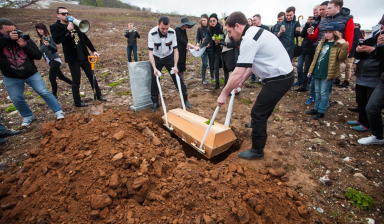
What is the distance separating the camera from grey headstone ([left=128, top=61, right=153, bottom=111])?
461 centimetres

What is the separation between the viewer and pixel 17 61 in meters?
3.63

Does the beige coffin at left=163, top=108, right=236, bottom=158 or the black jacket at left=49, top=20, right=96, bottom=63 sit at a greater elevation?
the black jacket at left=49, top=20, right=96, bottom=63

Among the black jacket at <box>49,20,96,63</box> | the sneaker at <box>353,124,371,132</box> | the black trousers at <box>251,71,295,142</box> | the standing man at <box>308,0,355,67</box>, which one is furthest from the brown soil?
the standing man at <box>308,0,355,67</box>

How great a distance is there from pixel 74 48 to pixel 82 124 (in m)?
2.06

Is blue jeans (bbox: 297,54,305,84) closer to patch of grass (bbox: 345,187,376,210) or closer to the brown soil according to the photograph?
the brown soil

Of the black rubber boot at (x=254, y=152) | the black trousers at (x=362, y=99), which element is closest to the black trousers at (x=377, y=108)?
the black trousers at (x=362, y=99)

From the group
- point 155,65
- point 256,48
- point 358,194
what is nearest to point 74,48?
point 155,65

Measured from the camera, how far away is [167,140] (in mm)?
3648

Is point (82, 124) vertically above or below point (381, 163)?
above

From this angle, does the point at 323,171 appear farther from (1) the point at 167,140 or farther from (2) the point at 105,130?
(2) the point at 105,130

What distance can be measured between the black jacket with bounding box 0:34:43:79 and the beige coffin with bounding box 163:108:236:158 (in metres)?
2.99

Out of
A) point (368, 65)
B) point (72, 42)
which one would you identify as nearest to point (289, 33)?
point (368, 65)

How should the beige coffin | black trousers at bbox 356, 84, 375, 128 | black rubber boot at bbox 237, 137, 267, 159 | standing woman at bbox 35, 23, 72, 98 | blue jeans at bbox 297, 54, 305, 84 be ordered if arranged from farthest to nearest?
blue jeans at bbox 297, 54, 305, 84
standing woman at bbox 35, 23, 72, 98
black trousers at bbox 356, 84, 375, 128
the beige coffin
black rubber boot at bbox 237, 137, 267, 159

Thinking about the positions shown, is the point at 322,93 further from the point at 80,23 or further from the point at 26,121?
the point at 26,121
